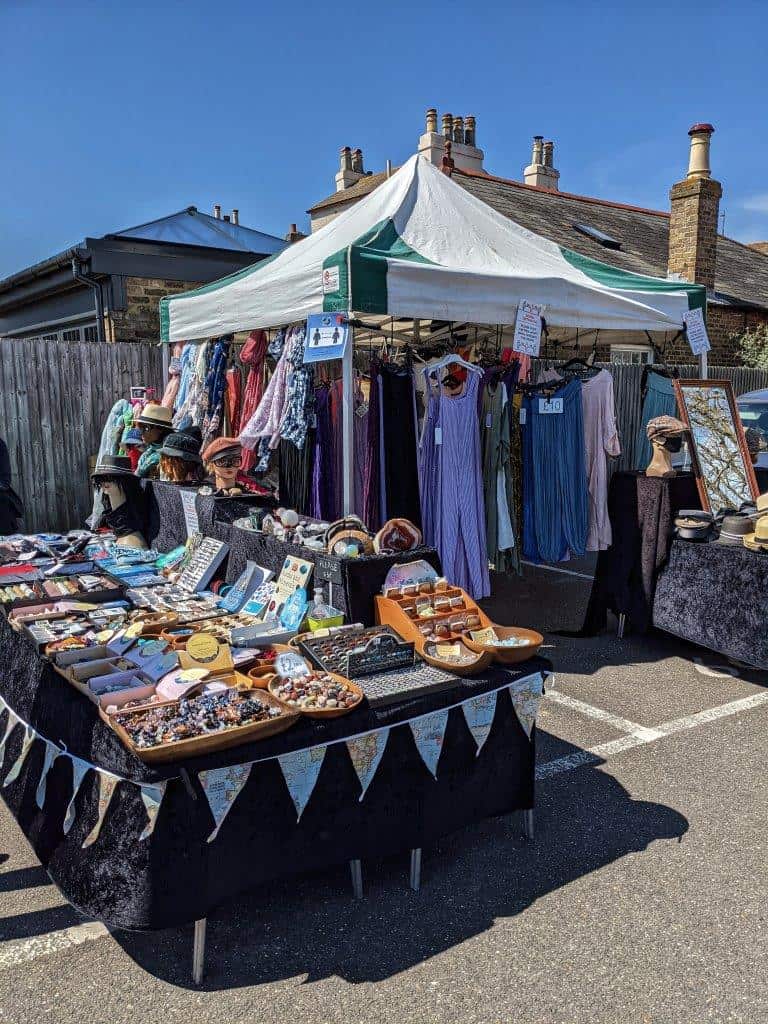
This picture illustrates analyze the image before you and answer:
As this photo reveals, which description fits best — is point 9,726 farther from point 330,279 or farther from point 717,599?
point 717,599

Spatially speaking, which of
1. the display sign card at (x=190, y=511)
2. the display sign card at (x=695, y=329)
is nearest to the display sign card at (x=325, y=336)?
the display sign card at (x=190, y=511)

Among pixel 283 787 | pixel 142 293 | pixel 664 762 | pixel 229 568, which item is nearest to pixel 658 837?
pixel 664 762

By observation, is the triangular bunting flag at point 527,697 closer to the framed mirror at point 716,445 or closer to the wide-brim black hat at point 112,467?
the framed mirror at point 716,445

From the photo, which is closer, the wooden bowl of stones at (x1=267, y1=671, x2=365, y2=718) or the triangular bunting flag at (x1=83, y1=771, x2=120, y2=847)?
the triangular bunting flag at (x1=83, y1=771, x2=120, y2=847)

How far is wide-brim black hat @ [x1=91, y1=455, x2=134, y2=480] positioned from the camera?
503 centimetres

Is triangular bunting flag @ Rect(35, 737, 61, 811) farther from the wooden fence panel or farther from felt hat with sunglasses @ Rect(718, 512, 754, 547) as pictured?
the wooden fence panel

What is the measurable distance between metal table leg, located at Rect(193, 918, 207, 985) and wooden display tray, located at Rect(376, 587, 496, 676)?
1.10 meters

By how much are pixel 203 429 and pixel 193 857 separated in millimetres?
4633

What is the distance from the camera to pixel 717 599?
4410 mm

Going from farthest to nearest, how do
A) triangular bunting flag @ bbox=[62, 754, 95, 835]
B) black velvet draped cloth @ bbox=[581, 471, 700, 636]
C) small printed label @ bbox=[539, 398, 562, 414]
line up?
small printed label @ bbox=[539, 398, 562, 414], black velvet draped cloth @ bbox=[581, 471, 700, 636], triangular bunting flag @ bbox=[62, 754, 95, 835]

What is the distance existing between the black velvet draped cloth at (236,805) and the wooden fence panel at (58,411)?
4606 mm

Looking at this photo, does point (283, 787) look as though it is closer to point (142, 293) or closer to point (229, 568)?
point (229, 568)

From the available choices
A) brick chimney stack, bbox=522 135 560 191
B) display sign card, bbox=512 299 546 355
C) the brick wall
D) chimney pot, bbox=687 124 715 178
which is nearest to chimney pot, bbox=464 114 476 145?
brick chimney stack, bbox=522 135 560 191

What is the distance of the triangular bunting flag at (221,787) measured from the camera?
6.95 feet
